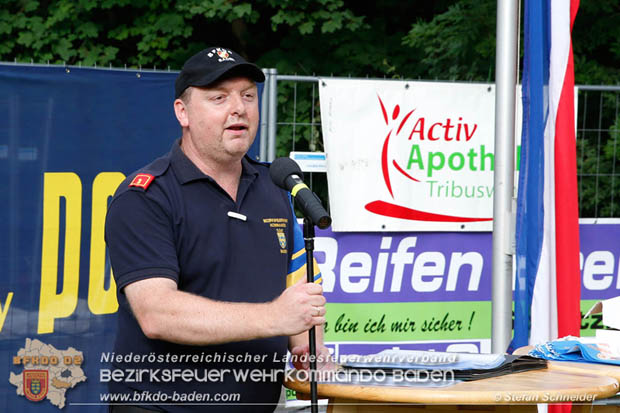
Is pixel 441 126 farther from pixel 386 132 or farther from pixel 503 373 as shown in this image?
pixel 503 373

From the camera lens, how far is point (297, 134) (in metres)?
6.39

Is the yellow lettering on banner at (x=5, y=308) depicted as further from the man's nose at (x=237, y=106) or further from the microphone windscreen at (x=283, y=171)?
the microphone windscreen at (x=283, y=171)

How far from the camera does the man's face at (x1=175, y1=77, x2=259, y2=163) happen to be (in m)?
2.66

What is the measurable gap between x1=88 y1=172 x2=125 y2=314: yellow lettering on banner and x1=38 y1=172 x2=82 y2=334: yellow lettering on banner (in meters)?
0.08

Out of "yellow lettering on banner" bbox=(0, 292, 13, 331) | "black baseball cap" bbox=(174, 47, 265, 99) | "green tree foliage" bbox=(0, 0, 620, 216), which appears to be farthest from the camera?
"green tree foliage" bbox=(0, 0, 620, 216)

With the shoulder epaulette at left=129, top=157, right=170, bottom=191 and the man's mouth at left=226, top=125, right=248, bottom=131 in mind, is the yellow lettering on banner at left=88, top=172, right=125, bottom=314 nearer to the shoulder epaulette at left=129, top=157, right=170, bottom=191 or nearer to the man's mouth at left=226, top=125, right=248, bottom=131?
the shoulder epaulette at left=129, top=157, right=170, bottom=191

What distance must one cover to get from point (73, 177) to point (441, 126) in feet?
7.82

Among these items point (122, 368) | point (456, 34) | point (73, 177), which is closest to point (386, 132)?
point (73, 177)

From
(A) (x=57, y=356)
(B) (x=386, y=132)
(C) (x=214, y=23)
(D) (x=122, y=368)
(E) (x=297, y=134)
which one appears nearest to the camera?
(D) (x=122, y=368)

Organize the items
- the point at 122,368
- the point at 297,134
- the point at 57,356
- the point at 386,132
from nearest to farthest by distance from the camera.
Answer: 1. the point at 122,368
2. the point at 57,356
3. the point at 386,132
4. the point at 297,134

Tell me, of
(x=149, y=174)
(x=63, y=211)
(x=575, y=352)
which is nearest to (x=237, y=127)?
(x=149, y=174)

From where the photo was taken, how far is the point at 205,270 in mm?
2576

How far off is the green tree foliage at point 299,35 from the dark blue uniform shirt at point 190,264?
7.59m

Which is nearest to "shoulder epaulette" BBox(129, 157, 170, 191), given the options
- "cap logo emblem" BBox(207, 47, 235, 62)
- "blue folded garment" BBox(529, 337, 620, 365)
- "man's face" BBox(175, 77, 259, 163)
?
"man's face" BBox(175, 77, 259, 163)
